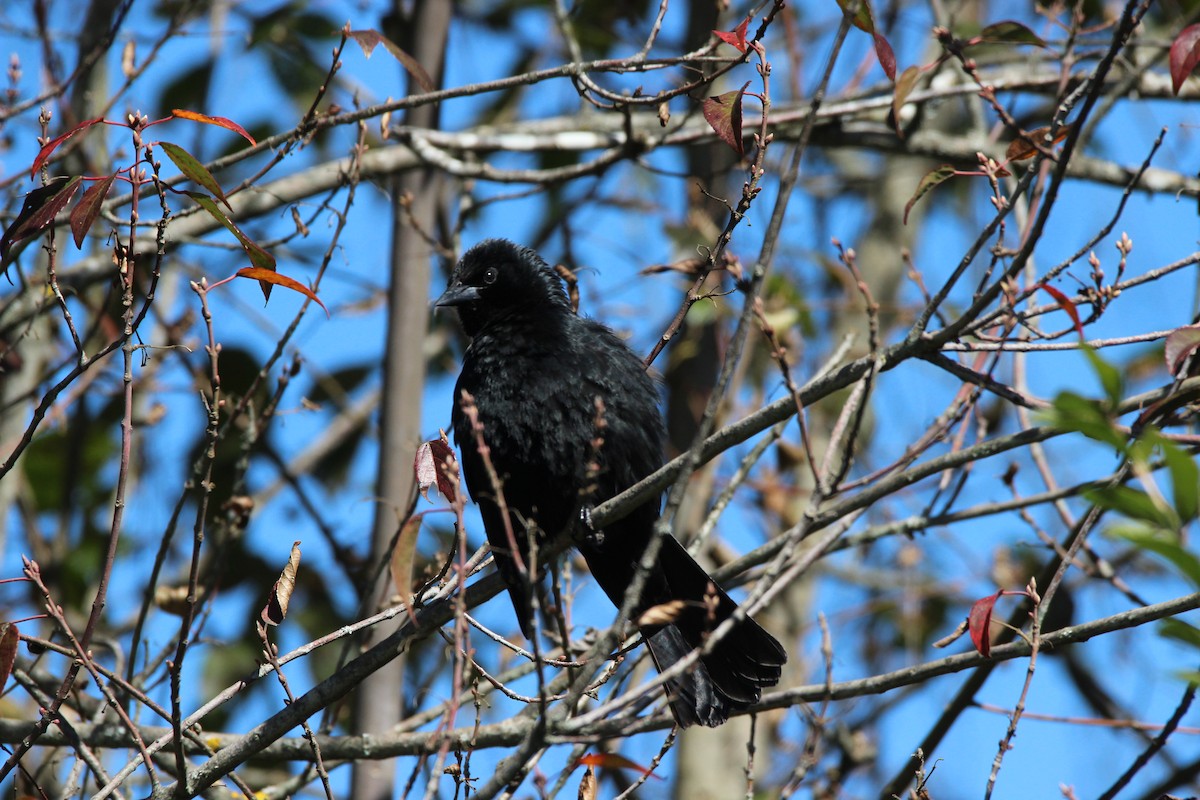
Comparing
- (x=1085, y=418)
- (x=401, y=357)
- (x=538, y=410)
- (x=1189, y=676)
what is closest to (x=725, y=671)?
(x=538, y=410)

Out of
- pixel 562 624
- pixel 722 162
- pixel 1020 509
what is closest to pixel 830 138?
pixel 722 162

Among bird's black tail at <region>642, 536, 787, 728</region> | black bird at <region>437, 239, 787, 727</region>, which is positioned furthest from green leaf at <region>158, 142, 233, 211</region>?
bird's black tail at <region>642, 536, 787, 728</region>

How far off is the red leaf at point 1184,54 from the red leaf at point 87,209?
88.8 inches

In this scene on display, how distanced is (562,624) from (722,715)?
1.38m

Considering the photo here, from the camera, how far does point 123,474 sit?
233cm

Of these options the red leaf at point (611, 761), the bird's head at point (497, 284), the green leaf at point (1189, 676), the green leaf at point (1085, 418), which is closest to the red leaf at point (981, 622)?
the red leaf at point (611, 761)

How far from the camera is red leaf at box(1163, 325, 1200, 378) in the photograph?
223 centimetres

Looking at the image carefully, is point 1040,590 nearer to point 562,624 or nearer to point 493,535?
point 493,535

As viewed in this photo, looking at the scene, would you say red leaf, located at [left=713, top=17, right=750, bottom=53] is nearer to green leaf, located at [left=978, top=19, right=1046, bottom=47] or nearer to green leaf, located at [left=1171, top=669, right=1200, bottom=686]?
green leaf, located at [left=978, top=19, right=1046, bottom=47]

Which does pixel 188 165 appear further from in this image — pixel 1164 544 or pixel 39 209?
pixel 1164 544

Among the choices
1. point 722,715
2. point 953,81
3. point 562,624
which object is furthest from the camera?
point 953,81

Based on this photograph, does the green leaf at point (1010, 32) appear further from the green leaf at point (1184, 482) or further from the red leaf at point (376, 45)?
the green leaf at point (1184, 482)

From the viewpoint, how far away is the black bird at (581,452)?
3.21m

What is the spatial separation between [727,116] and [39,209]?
1467 mm
